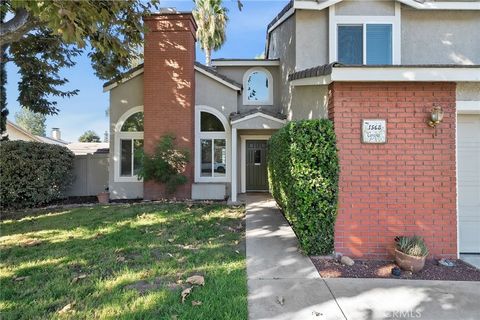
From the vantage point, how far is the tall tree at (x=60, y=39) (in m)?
4.88

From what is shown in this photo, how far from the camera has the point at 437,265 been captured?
198 inches

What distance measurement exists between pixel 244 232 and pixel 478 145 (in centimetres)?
542

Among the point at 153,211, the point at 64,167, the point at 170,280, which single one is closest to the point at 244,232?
the point at 170,280

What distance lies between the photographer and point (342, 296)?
3.82 metres

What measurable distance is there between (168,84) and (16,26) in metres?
5.06

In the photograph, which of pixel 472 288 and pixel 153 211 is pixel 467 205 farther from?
pixel 153 211

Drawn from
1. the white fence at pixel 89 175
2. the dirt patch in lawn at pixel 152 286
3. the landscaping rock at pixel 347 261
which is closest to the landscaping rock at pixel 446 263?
the landscaping rock at pixel 347 261

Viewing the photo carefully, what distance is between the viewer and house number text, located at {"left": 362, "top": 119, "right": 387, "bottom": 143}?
5266 millimetres

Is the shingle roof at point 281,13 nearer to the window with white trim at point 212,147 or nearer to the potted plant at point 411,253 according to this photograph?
A: the window with white trim at point 212,147

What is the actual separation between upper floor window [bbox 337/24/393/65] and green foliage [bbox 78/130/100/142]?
5952cm

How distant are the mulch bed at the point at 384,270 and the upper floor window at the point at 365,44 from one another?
A: 6.73 metres

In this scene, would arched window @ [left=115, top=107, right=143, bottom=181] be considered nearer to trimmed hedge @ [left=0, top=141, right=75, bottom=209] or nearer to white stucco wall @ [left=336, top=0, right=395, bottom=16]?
trimmed hedge @ [left=0, top=141, right=75, bottom=209]

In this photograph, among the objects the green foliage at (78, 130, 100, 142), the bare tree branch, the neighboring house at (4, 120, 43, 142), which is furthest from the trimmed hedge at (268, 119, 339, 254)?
the green foliage at (78, 130, 100, 142)

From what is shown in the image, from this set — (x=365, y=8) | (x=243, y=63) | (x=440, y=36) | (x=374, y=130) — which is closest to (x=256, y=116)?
(x=243, y=63)
